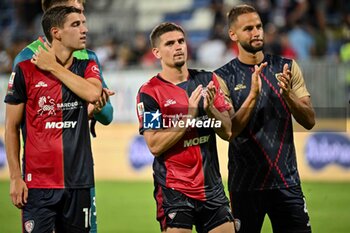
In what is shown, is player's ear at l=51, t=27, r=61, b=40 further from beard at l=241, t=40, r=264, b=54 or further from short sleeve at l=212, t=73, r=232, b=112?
beard at l=241, t=40, r=264, b=54

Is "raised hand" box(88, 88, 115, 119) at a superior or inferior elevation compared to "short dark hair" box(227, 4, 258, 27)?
inferior

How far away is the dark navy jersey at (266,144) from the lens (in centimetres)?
783

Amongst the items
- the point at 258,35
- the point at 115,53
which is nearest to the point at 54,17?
Answer: the point at 258,35

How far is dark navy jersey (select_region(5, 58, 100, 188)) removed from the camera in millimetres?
7012

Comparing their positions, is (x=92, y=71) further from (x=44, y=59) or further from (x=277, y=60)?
(x=277, y=60)

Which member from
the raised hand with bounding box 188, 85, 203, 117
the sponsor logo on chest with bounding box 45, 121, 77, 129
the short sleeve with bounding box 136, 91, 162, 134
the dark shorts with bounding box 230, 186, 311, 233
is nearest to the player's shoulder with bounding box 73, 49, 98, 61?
the short sleeve with bounding box 136, 91, 162, 134

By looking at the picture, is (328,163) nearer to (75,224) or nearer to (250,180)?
(250,180)

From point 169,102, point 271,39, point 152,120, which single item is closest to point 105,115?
point 152,120

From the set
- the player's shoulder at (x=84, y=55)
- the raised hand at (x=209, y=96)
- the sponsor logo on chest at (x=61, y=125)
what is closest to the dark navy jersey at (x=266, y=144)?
the raised hand at (x=209, y=96)

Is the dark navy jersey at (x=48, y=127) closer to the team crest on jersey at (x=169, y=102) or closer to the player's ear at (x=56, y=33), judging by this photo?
the player's ear at (x=56, y=33)

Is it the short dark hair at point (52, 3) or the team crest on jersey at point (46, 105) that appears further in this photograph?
the short dark hair at point (52, 3)

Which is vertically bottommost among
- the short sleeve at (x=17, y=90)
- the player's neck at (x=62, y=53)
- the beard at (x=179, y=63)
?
the short sleeve at (x=17, y=90)

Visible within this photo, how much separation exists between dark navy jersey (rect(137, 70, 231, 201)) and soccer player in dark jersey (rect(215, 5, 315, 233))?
44cm

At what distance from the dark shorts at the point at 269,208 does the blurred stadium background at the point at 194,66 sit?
375cm
